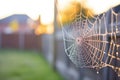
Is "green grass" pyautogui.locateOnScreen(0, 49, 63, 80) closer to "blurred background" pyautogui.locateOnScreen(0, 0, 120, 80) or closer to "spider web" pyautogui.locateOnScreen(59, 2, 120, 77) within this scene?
"blurred background" pyautogui.locateOnScreen(0, 0, 120, 80)

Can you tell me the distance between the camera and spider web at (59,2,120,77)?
51.4 inches

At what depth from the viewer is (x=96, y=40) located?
55.9 inches

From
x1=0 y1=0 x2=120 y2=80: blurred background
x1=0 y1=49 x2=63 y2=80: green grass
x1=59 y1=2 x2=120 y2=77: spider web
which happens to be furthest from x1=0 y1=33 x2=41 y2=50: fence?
x1=59 y1=2 x2=120 y2=77: spider web

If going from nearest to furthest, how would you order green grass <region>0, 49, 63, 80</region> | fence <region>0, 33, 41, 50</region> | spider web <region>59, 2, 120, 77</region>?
spider web <region>59, 2, 120, 77</region> < green grass <region>0, 49, 63, 80</region> < fence <region>0, 33, 41, 50</region>

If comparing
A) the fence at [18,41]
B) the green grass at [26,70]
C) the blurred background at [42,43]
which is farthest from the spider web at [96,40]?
the fence at [18,41]

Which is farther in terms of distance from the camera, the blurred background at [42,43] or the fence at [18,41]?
the fence at [18,41]

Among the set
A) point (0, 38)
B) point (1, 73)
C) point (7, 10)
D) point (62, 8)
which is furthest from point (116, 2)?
point (0, 38)

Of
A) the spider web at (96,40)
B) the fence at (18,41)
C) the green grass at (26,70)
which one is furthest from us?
the fence at (18,41)

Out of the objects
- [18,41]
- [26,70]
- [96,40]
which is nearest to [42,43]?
[18,41]

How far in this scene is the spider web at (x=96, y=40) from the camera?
1.31 metres

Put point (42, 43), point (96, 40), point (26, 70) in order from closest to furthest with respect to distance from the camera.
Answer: point (96, 40), point (26, 70), point (42, 43)

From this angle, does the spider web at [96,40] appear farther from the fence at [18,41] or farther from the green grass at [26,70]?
the fence at [18,41]

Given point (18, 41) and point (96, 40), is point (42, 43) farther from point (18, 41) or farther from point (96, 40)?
A: point (96, 40)

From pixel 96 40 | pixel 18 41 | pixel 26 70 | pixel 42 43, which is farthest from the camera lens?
pixel 18 41
